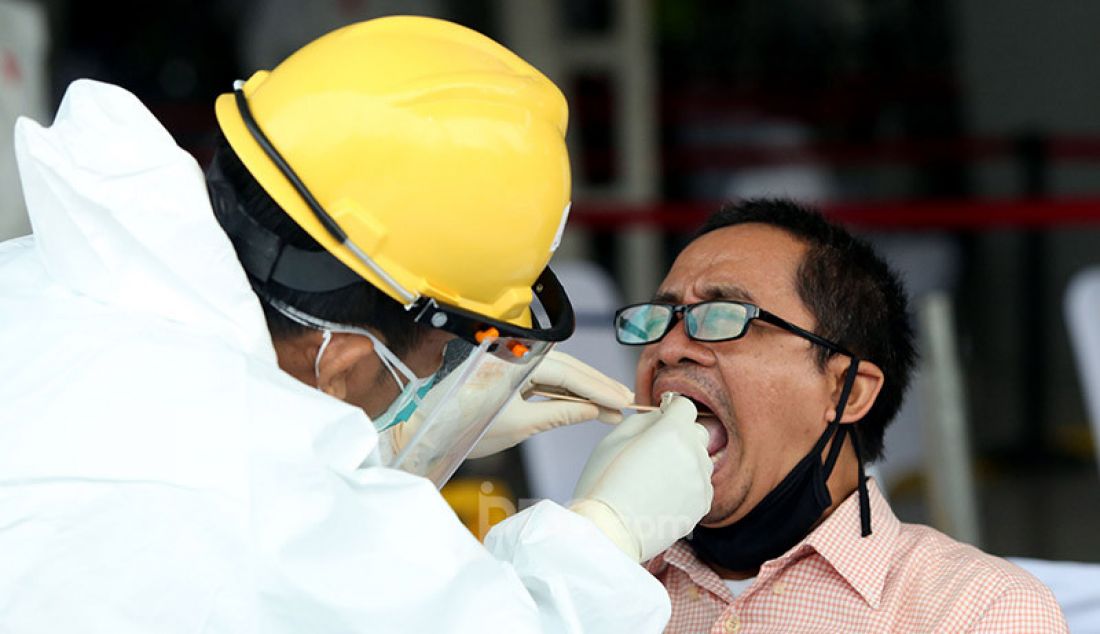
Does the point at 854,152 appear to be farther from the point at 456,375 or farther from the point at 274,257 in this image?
the point at 274,257

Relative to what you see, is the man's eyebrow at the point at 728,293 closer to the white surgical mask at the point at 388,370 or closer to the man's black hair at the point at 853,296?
the man's black hair at the point at 853,296

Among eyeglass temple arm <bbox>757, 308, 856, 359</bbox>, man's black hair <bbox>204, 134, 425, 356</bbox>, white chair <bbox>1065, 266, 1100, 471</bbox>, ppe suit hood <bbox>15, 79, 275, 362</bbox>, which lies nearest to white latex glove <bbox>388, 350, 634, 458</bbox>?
eyeglass temple arm <bbox>757, 308, 856, 359</bbox>

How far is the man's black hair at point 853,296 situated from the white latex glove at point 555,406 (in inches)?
12.9

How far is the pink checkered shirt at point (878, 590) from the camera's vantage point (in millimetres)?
1896

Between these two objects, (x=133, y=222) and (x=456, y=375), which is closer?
(x=133, y=222)

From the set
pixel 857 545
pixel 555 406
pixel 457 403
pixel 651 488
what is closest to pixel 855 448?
pixel 857 545

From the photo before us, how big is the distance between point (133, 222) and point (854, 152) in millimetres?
6005

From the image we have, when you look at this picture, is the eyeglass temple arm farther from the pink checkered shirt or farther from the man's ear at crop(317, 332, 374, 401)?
the man's ear at crop(317, 332, 374, 401)

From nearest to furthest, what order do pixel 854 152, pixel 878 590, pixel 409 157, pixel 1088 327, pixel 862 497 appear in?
pixel 409 157 < pixel 878 590 < pixel 862 497 < pixel 1088 327 < pixel 854 152

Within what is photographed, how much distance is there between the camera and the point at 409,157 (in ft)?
4.92

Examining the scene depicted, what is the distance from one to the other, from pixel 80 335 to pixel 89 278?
66 mm

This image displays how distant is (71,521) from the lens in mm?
1382

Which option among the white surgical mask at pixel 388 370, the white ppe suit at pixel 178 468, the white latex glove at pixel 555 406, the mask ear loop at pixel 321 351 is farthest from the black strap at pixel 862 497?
the mask ear loop at pixel 321 351

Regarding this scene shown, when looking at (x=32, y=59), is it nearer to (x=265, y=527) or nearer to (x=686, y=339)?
(x=686, y=339)
